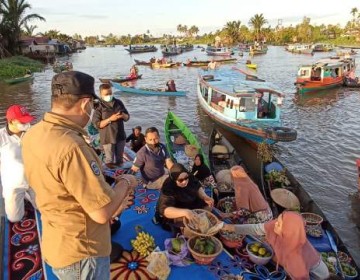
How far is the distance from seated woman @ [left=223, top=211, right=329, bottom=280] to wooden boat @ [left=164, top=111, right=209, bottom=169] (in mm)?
4753

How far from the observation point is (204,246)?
447cm

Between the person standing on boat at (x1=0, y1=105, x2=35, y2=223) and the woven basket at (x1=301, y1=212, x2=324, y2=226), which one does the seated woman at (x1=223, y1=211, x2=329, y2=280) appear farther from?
the person standing on boat at (x1=0, y1=105, x2=35, y2=223)

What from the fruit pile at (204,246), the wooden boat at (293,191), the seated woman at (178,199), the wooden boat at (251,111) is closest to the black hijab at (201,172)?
the wooden boat at (293,191)

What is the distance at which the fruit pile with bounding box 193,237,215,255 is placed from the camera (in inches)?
174

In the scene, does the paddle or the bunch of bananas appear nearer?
the bunch of bananas

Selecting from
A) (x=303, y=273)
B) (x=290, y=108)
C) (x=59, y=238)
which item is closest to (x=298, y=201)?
(x=303, y=273)

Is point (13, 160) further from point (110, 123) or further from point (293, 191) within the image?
point (293, 191)

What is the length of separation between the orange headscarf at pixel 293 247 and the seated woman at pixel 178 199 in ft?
3.94

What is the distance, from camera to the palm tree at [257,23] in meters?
90.3

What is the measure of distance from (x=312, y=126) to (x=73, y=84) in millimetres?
17109

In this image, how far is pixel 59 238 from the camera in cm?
225

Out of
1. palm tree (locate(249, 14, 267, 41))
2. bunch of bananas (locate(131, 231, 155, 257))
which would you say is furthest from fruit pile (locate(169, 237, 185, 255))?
palm tree (locate(249, 14, 267, 41))

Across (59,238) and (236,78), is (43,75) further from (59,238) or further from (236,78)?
(59,238)

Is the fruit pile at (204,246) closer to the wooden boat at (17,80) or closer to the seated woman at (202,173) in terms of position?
the seated woman at (202,173)
